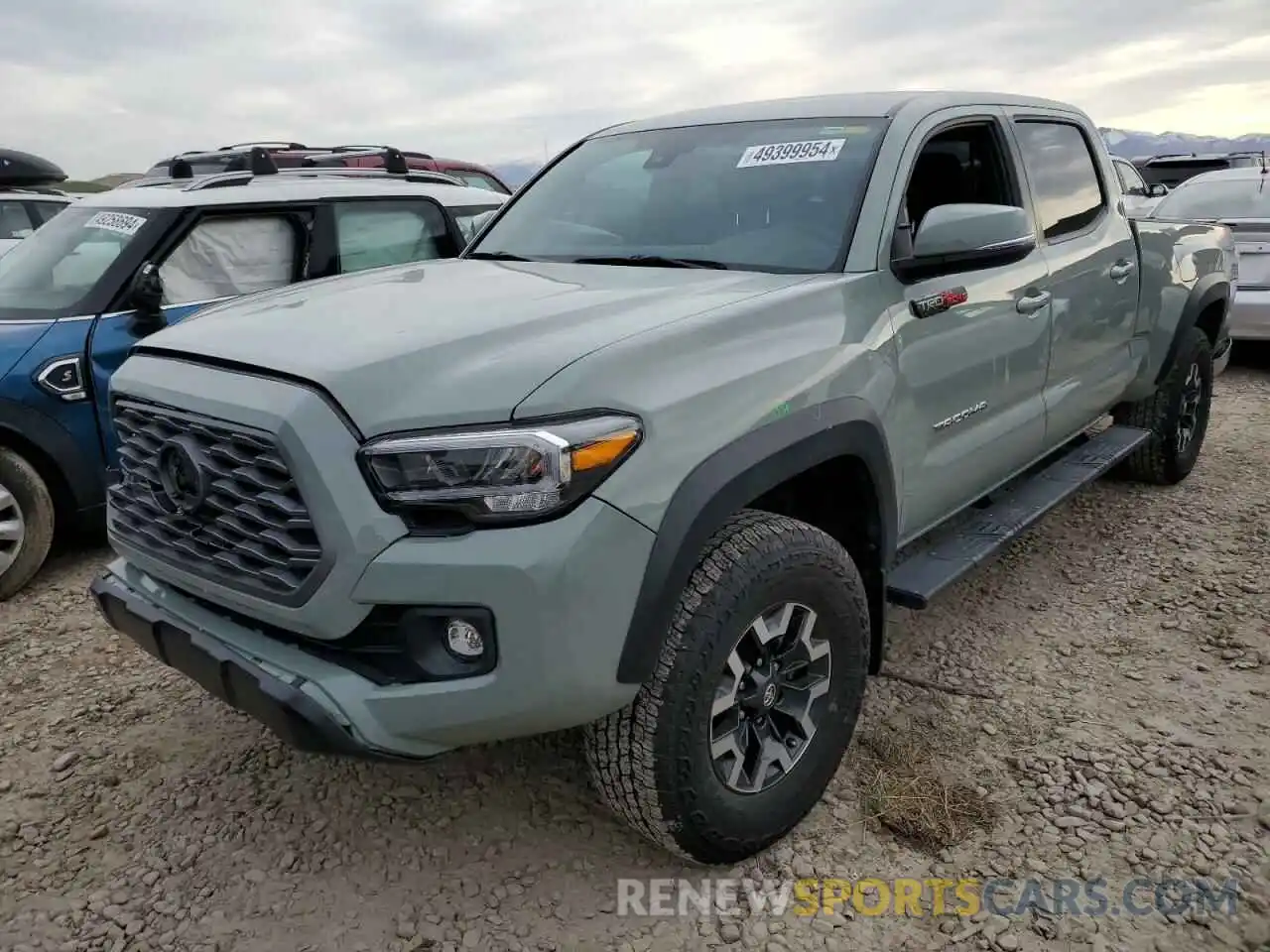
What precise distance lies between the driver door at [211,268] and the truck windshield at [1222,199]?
6444 millimetres

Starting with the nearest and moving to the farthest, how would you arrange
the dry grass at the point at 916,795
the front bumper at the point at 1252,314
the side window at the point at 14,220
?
the dry grass at the point at 916,795
the front bumper at the point at 1252,314
the side window at the point at 14,220

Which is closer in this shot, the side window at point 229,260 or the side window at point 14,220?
the side window at point 229,260

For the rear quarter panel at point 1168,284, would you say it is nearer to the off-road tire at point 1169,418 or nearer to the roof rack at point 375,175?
the off-road tire at point 1169,418

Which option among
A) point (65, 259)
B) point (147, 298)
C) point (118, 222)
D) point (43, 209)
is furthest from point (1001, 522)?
point (43, 209)

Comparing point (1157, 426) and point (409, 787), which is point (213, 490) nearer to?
point (409, 787)

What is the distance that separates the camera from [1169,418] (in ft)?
15.9

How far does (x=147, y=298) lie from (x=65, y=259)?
643mm

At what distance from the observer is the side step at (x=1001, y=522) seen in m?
2.94

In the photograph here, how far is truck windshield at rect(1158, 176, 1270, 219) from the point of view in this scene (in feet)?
25.2

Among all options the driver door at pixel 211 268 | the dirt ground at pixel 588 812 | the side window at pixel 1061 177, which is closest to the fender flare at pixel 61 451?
the driver door at pixel 211 268

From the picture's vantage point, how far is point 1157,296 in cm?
445

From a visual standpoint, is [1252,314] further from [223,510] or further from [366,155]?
[223,510]

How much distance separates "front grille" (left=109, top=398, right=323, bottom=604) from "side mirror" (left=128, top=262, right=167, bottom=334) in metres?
2.13

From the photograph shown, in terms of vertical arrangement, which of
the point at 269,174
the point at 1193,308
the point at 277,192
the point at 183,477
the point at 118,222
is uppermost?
the point at 269,174
